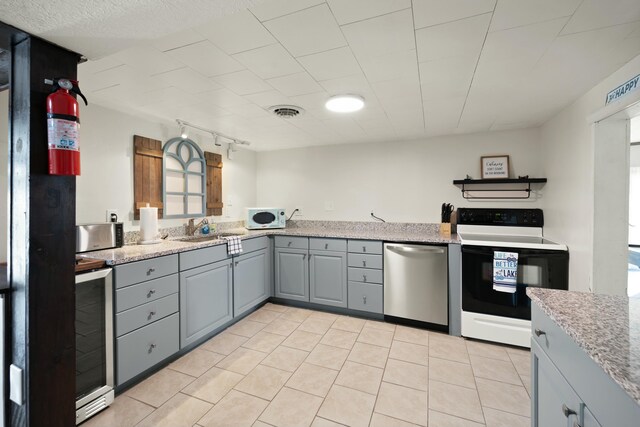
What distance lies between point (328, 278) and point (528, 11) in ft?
8.92

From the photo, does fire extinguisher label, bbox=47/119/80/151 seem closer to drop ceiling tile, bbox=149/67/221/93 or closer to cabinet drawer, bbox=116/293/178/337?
drop ceiling tile, bbox=149/67/221/93

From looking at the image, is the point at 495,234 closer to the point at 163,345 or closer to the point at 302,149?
the point at 302,149

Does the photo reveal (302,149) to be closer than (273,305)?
No

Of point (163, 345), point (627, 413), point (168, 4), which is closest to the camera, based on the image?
point (627, 413)

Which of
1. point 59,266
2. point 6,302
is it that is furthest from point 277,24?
point 6,302

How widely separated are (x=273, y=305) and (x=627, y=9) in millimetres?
3602

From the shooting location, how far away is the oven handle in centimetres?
160

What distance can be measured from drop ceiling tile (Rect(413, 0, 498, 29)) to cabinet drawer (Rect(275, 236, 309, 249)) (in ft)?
8.14

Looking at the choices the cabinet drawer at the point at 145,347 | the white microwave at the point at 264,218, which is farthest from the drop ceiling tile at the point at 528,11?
the white microwave at the point at 264,218

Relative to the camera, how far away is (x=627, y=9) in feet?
3.84

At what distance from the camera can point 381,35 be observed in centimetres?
137

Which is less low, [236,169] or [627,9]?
[627,9]

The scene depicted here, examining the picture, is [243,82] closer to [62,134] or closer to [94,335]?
[62,134]

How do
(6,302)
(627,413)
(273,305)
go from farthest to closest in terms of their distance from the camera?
1. (273,305)
2. (6,302)
3. (627,413)
